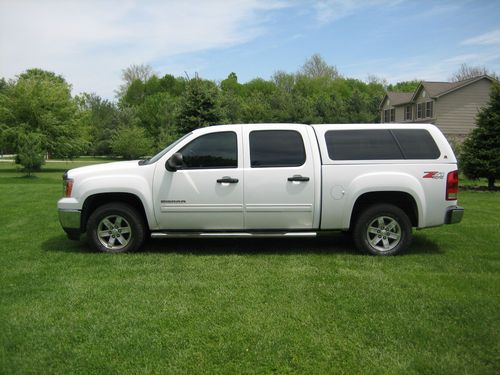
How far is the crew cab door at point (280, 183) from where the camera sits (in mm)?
6613

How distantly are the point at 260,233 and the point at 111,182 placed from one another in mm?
2260

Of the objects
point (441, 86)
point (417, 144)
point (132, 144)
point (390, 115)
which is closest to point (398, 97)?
point (390, 115)

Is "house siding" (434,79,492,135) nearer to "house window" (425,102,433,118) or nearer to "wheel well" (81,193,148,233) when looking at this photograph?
"house window" (425,102,433,118)

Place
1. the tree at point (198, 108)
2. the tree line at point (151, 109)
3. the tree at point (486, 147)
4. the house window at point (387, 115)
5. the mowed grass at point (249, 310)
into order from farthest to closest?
the house window at point (387, 115)
the tree line at point (151, 109)
the tree at point (198, 108)
the tree at point (486, 147)
the mowed grass at point (249, 310)

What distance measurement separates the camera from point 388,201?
6.97 m

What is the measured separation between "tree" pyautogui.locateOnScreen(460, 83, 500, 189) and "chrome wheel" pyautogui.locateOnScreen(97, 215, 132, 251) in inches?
569

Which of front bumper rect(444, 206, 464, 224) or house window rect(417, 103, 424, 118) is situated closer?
front bumper rect(444, 206, 464, 224)

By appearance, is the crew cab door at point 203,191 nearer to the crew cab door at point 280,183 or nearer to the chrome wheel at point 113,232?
the crew cab door at point 280,183

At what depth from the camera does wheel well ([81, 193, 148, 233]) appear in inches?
272

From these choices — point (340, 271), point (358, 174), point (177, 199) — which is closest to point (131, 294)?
point (177, 199)

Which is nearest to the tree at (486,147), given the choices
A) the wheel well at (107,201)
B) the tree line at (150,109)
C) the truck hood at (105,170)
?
the tree line at (150,109)

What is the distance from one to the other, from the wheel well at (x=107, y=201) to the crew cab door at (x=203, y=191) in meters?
0.41

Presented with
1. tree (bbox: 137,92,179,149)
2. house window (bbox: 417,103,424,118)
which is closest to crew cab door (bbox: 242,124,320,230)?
house window (bbox: 417,103,424,118)

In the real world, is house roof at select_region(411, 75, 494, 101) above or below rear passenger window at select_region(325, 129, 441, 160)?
above
